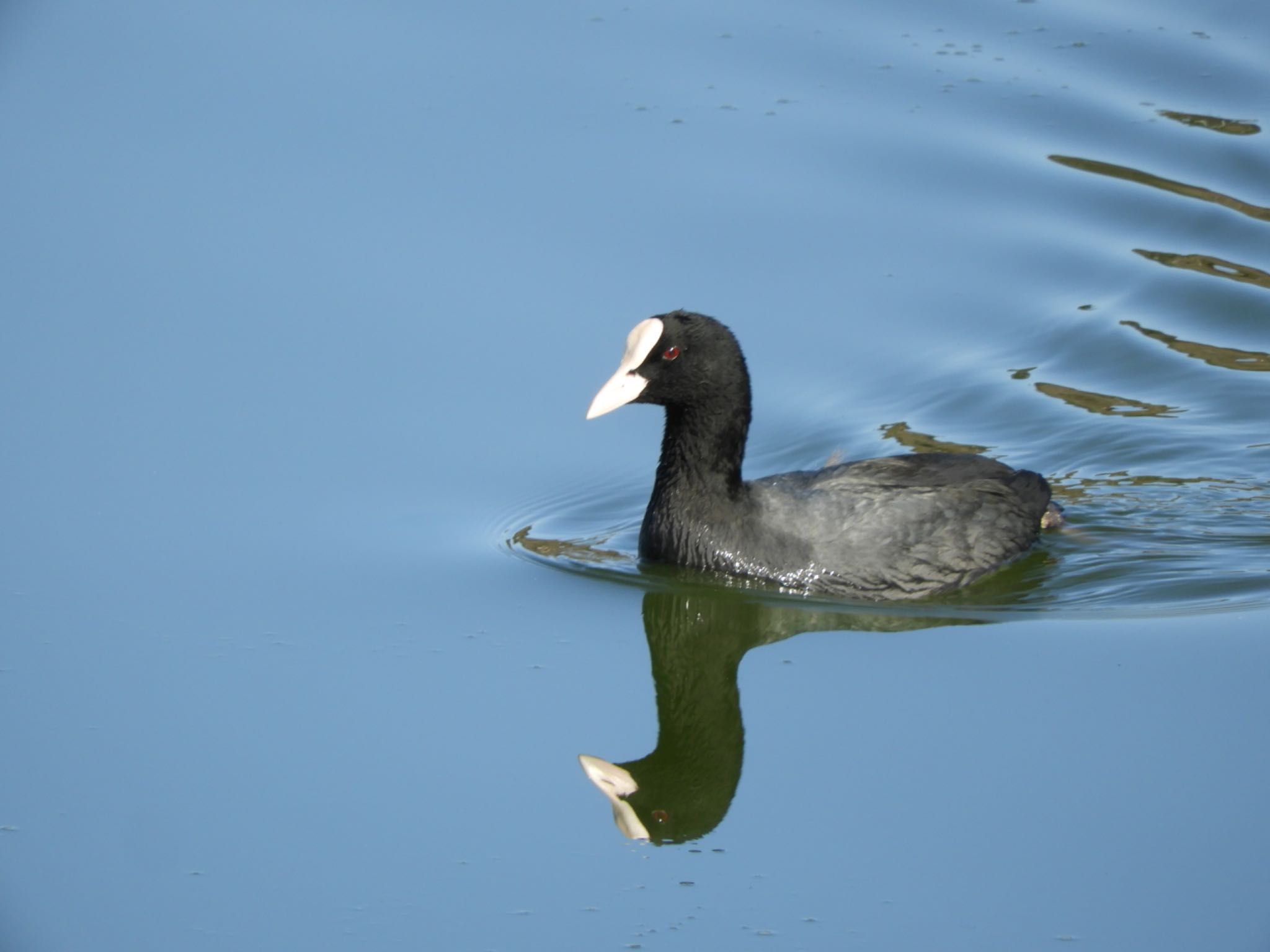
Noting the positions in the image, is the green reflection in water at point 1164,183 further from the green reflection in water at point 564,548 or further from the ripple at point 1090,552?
the green reflection in water at point 564,548

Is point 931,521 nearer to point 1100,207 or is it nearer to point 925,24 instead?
point 1100,207

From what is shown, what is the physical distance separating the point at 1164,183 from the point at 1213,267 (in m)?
1.06

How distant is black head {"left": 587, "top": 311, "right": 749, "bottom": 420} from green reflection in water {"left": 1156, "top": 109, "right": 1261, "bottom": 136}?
5975 mm

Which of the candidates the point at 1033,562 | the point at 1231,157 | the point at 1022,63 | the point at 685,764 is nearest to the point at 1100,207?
the point at 1231,157

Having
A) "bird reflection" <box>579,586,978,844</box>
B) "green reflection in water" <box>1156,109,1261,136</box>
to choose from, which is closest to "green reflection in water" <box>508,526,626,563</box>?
"bird reflection" <box>579,586,978,844</box>

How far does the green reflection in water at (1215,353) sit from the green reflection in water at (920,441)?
1516 mm

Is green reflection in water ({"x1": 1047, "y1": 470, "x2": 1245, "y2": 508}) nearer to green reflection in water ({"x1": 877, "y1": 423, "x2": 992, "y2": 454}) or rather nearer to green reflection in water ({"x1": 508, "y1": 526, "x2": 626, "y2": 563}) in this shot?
green reflection in water ({"x1": 877, "y1": 423, "x2": 992, "y2": 454})

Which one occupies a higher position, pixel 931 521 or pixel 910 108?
pixel 910 108

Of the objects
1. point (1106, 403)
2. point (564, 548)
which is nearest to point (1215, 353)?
point (1106, 403)

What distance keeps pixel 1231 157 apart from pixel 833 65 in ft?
9.32

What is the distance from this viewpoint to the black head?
7.43 meters

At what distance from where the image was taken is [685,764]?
20.9ft

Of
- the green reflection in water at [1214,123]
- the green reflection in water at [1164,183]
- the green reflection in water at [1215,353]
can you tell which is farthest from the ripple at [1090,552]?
the green reflection in water at [1214,123]

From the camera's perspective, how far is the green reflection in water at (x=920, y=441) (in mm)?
9195
